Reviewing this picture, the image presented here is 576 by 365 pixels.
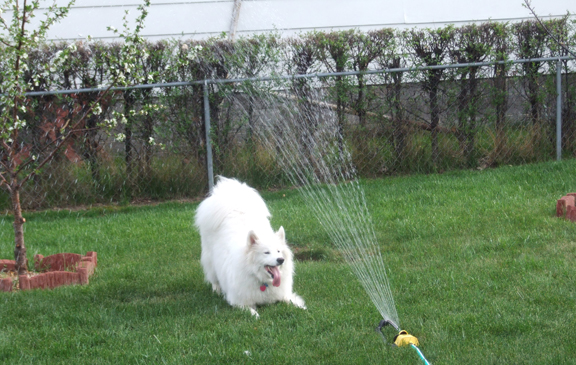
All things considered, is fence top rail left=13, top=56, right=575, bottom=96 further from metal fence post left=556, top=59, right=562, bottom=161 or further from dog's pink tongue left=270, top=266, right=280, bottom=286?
dog's pink tongue left=270, top=266, right=280, bottom=286

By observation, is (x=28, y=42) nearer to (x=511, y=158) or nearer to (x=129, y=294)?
(x=129, y=294)

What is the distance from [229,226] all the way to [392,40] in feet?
16.1

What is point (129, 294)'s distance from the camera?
207 inches

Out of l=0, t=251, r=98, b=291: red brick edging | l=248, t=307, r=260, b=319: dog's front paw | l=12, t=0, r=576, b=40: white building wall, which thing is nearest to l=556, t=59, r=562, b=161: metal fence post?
l=12, t=0, r=576, b=40: white building wall

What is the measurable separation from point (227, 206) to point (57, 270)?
184cm

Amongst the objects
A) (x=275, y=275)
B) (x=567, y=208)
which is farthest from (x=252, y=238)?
(x=567, y=208)

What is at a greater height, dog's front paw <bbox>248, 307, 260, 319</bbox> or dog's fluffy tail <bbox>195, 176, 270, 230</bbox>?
dog's fluffy tail <bbox>195, 176, 270, 230</bbox>

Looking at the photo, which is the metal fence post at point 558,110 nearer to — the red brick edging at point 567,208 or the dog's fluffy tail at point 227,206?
the red brick edging at point 567,208

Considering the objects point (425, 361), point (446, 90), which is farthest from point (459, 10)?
point (425, 361)

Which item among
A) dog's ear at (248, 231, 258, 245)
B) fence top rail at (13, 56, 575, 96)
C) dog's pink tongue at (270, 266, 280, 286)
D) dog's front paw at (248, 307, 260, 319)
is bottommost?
dog's front paw at (248, 307, 260, 319)

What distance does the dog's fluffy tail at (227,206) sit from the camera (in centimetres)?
550

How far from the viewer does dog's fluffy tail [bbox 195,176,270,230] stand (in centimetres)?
550

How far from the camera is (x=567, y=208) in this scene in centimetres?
645

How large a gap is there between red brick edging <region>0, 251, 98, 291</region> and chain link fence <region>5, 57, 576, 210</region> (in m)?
2.88
